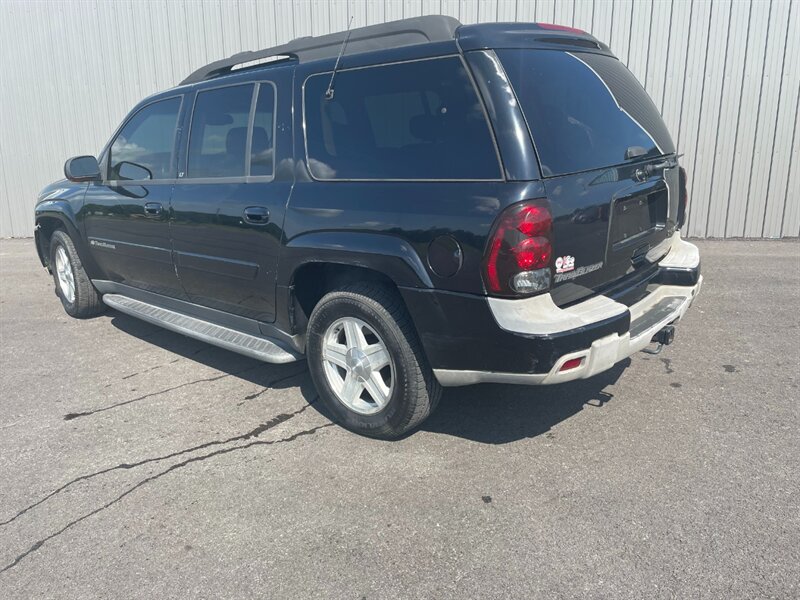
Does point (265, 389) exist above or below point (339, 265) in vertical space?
below

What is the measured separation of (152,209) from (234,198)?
3.16 ft

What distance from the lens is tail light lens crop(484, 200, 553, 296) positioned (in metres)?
2.70

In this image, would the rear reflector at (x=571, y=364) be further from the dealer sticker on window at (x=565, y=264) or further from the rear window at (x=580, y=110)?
the rear window at (x=580, y=110)

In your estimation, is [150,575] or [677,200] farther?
[677,200]

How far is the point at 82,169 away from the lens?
16.4ft

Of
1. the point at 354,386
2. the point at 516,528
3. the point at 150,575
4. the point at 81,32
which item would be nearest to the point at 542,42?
the point at 354,386

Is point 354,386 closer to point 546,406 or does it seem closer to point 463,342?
point 463,342

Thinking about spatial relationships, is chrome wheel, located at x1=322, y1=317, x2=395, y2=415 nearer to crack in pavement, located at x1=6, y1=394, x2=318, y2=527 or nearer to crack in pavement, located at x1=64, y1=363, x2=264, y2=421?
crack in pavement, located at x1=6, y1=394, x2=318, y2=527

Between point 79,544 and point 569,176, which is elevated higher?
point 569,176

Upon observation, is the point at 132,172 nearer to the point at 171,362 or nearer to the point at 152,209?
the point at 152,209

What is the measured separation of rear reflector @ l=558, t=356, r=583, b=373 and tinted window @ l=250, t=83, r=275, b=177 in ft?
6.49

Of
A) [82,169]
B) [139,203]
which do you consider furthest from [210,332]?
[82,169]

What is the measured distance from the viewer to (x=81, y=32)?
33.1 feet

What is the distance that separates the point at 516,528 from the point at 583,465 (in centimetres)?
63
